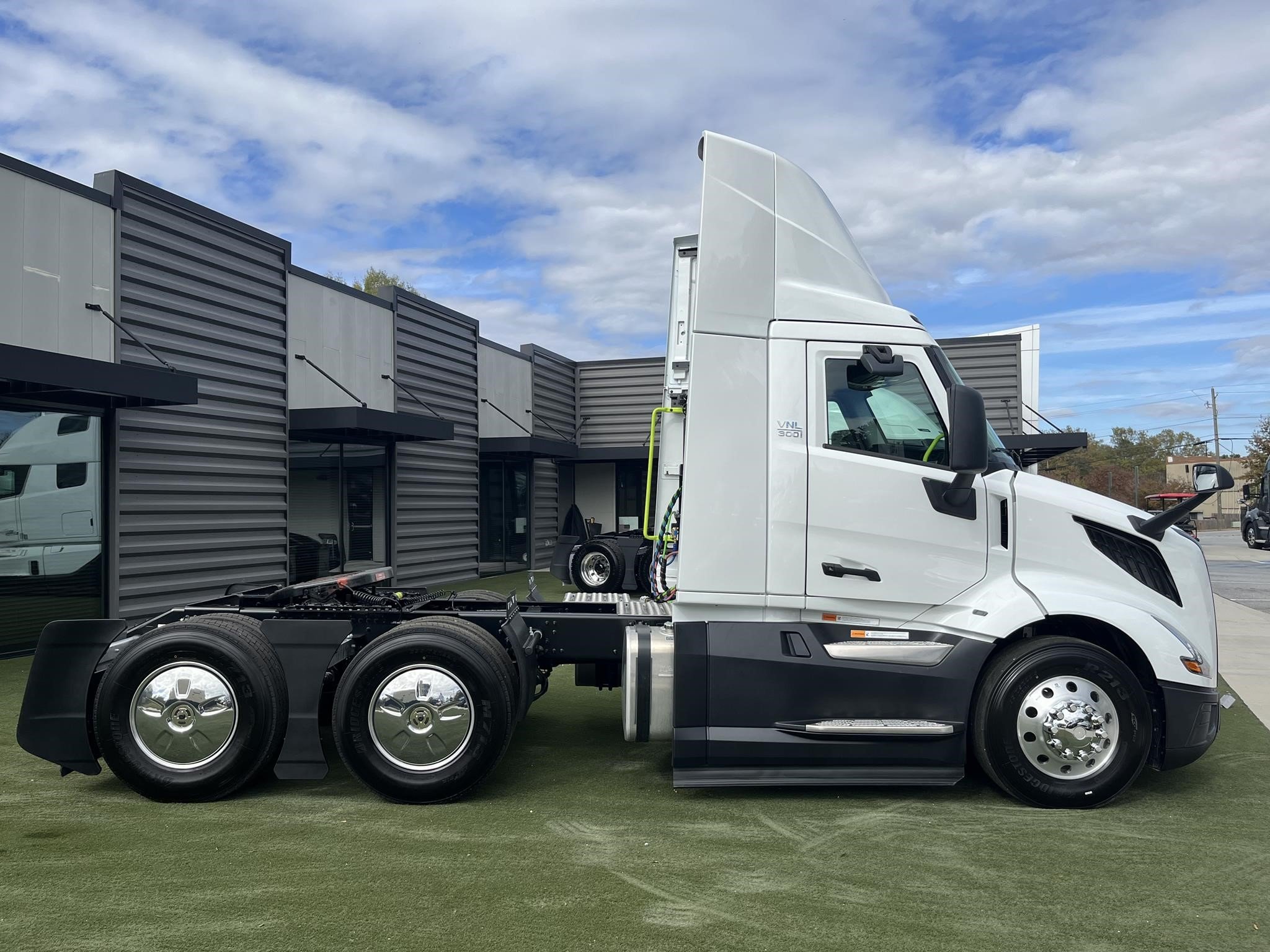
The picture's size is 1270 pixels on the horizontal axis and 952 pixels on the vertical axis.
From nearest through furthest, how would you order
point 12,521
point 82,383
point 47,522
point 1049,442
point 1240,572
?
1. point 82,383
2. point 12,521
3. point 47,522
4. point 1049,442
5. point 1240,572

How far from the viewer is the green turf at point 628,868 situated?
3.40 m

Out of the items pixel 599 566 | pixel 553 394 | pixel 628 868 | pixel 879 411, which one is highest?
pixel 553 394

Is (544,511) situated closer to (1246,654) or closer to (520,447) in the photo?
(520,447)

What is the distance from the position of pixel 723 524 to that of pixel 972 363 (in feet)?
62.8

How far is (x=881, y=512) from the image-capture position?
495cm

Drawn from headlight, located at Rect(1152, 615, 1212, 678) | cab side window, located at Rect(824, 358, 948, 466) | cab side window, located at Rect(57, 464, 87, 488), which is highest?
cab side window, located at Rect(824, 358, 948, 466)

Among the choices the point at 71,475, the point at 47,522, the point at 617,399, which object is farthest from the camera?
the point at 617,399

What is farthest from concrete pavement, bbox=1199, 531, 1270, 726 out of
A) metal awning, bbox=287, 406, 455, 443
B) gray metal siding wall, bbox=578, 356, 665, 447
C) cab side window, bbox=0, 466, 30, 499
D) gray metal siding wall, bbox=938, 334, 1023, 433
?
gray metal siding wall, bbox=578, 356, 665, 447

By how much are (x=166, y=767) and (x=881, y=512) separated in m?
4.07

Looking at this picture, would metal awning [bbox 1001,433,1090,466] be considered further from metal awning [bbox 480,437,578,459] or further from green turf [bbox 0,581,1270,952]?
green turf [bbox 0,581,1270,952]

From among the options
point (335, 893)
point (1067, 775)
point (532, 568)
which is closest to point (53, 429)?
point (335, 893)

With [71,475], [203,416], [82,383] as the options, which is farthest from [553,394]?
[82,383]

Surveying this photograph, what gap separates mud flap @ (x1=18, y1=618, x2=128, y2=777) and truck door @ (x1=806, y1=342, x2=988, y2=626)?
13.0 feet

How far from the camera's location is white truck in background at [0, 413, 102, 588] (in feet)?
30.9
